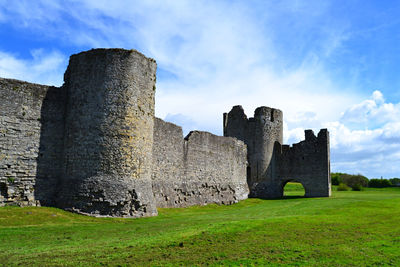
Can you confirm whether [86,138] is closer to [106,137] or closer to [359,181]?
[106,137]

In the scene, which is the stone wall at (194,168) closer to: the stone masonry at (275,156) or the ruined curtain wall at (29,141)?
the stone masonry at (275,156)

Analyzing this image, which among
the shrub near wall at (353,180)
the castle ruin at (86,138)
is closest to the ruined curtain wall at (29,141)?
the castle ruin at (86,138)

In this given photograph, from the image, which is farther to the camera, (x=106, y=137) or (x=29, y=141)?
(x=106, y=137)

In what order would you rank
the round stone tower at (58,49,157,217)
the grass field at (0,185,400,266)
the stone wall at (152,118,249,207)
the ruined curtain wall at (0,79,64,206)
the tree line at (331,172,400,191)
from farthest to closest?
1. the tree line at (331,172,400,191)
2. the stone wall at (152,118,249,207)
3. the round stone tower at (58,49,157,217)
4. the ruined curtain wall at (0,79,64,206)
5. the grass field at (0,185,400,266)

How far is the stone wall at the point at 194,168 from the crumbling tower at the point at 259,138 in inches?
116

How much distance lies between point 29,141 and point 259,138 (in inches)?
924

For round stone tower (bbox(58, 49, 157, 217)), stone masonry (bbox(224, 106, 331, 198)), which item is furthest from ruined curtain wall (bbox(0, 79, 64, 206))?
stone masonry (bbox(224, 106, 331, 198))

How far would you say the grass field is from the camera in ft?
26.3

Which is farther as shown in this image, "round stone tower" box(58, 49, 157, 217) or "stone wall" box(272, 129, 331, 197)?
"stone wall" box(272, 129, 331, 197)

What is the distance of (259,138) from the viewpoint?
34.8 metres

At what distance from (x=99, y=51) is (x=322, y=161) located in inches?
998

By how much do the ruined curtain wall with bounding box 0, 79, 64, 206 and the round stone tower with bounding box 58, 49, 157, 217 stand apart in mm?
532

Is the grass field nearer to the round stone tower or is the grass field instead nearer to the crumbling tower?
the round stone tower

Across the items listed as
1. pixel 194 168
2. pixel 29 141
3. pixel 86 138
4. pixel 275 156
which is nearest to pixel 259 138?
pixel 275 156
